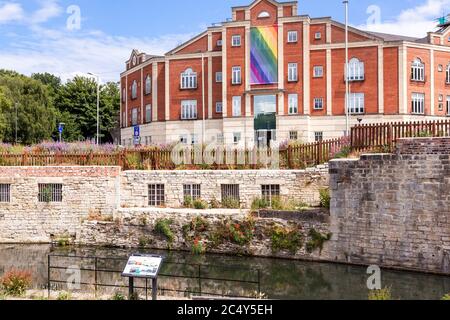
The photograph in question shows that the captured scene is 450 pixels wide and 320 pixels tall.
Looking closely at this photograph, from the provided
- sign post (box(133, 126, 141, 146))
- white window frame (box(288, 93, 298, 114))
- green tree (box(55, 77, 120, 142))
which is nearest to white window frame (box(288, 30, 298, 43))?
white window frame (box(288, 93, 298, 114))

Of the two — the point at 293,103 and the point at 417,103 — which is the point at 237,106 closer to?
the point at 293,103

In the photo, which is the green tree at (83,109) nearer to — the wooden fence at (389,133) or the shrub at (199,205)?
the shrub at (199,205)

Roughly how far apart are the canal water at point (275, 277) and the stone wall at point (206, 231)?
0.47m

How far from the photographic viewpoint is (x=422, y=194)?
15992 millimetres

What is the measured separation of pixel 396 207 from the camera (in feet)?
54.4

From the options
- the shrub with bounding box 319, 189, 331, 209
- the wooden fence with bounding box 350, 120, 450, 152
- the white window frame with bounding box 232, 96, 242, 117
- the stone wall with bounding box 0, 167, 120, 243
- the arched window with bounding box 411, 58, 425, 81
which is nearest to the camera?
the wooden fence with bounding box 350, 120, 450, 152

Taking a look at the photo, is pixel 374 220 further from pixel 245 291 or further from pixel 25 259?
pixel 25 259

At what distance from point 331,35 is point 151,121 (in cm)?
1984

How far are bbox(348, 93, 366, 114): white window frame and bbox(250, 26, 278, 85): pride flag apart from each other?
687cm

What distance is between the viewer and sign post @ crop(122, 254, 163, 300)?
1095cm

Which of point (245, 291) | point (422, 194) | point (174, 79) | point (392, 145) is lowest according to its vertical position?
point (245, 291)

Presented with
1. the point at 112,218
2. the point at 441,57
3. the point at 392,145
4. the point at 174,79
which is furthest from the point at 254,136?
the point at 392,145

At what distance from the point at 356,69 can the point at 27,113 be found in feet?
130

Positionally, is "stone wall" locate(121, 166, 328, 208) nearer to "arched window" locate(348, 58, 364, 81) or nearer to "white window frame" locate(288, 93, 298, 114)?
"white window frame" locate(288, 93, 298, 114)
